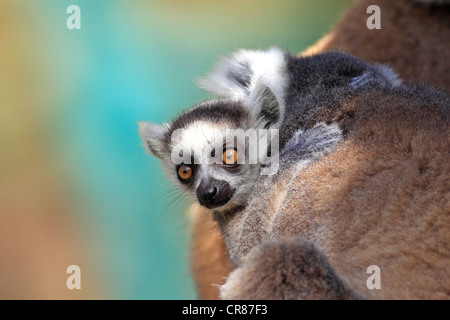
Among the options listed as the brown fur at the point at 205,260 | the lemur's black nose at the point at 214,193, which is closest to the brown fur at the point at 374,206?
the lemur's black nose at the point at 214,193

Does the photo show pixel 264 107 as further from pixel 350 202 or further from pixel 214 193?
pixel 350 202

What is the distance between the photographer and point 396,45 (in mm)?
3914

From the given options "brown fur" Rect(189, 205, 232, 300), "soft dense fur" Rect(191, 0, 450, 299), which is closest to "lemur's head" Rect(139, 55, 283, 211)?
"brown fur" Rect(189, 205, 232, 300)

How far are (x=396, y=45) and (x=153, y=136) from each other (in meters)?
1.87

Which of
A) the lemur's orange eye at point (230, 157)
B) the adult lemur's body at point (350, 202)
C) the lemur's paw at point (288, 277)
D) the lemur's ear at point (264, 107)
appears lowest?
the lemur's paw at point (288, 277)

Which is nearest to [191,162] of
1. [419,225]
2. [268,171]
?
[268,171]

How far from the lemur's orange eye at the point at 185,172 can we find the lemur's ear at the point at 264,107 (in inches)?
13.9

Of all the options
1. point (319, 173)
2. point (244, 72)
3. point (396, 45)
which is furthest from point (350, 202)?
point (396, 45)

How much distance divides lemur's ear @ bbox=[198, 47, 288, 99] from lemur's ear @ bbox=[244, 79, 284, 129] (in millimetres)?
155

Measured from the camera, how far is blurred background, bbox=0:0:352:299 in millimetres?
4918

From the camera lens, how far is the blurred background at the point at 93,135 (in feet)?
16.1

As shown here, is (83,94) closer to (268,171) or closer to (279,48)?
(279,48)

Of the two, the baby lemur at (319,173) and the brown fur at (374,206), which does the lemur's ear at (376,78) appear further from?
the brown fur at (374,206)
